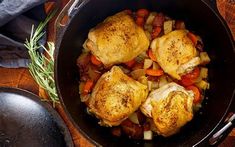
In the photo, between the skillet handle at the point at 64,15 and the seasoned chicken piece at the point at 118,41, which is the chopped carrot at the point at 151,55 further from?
the skillet handle at the point at 64,15

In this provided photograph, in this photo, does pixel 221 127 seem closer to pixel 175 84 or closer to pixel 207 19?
pixel 175 84

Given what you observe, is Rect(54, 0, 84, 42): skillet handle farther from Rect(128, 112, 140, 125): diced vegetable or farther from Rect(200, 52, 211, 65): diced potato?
Rect(200, 52, 211, 65): diced potato

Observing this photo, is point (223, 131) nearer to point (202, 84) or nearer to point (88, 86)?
point (202, 84)

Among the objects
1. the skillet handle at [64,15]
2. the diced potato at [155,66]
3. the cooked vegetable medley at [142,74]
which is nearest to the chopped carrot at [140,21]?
the cooked vegetable medley at [142,74]

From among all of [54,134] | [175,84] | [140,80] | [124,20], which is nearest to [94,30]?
[124,20]

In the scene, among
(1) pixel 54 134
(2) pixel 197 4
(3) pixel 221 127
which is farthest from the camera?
(1) pixel 54 134
